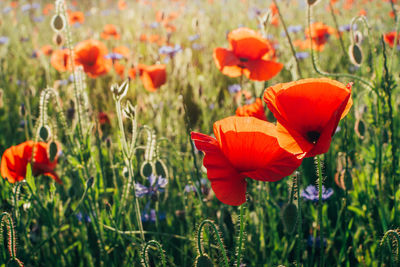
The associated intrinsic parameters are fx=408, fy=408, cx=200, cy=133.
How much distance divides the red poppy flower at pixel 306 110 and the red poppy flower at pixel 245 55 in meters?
0.83

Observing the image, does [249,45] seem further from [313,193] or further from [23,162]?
[23,162]

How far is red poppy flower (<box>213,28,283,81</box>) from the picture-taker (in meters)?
1.60

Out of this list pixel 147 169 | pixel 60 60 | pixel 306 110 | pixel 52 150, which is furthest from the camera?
pixel 60 60

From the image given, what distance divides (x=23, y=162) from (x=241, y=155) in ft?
2.90

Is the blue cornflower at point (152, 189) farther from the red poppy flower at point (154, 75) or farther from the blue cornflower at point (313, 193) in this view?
the red poppy flower at point (154, 75)

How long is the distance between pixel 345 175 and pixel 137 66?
1312 mm

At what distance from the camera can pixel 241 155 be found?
0.79 metres

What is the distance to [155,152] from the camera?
50.3 inches

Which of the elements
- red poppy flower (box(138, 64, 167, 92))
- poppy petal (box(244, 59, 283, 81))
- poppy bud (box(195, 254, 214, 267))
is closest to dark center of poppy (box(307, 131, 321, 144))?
poppy bud (box(195, 254, 214, 267))

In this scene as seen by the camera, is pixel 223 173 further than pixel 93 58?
No

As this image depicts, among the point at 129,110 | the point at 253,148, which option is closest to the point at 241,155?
the point at 253,148

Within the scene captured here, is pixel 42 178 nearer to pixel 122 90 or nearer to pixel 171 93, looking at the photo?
pixel 122 90

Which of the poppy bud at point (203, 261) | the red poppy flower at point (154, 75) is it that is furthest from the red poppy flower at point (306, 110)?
the red poppy flower at point (154, 75)

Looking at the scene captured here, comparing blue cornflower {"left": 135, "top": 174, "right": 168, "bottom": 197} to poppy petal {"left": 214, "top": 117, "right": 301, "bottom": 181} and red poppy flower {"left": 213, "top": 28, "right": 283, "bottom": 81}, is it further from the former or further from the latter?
poppy petal {"left": 214, "top": 117, "right": 301, "bottom": 181}
